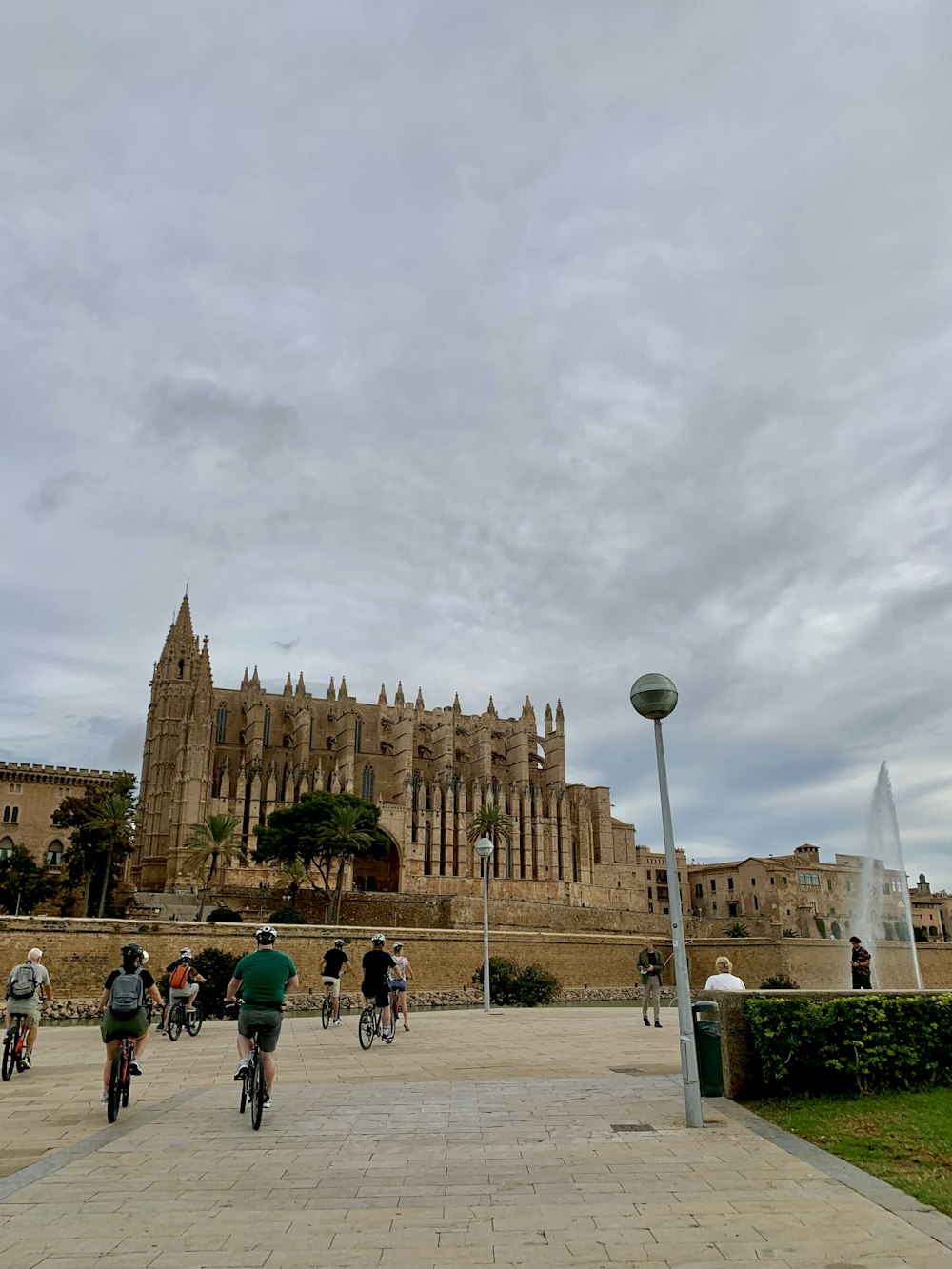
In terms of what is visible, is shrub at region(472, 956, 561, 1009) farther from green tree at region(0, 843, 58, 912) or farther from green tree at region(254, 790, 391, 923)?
green tree at region(0, 843, 58, 912)

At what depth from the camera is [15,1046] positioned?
38.4 feet

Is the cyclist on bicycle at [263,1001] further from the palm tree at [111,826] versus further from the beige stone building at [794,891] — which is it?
the beige stone building at [794,891]

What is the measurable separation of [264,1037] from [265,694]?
3010 inches

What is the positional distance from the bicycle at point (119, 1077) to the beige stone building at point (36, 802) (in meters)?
59.6

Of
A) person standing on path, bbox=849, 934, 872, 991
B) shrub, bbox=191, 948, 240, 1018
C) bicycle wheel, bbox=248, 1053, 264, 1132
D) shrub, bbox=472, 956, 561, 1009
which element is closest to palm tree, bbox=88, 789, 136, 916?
shrub, bbox=191, 948, 240, 1018

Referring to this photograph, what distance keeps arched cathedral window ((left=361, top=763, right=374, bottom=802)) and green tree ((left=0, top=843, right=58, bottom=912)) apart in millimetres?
29807

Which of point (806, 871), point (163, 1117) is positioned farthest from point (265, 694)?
point (163, 1117)

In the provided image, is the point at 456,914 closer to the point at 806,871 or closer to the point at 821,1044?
the point at 806,871

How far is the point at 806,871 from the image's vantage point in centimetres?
8181

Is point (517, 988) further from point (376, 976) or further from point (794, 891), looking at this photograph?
point (794, 891)

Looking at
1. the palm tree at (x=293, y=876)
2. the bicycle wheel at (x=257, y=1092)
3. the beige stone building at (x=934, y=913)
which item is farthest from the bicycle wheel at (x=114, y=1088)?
the beige stone building at (x=934, y=913)

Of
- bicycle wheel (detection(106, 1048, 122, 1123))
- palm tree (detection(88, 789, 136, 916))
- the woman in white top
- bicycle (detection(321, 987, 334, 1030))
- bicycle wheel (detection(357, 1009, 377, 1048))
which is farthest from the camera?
palm tree (detection(88, 789, 136, 916))

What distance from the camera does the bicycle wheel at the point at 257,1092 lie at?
808 centimetres

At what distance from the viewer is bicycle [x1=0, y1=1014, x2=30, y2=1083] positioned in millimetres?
11547
